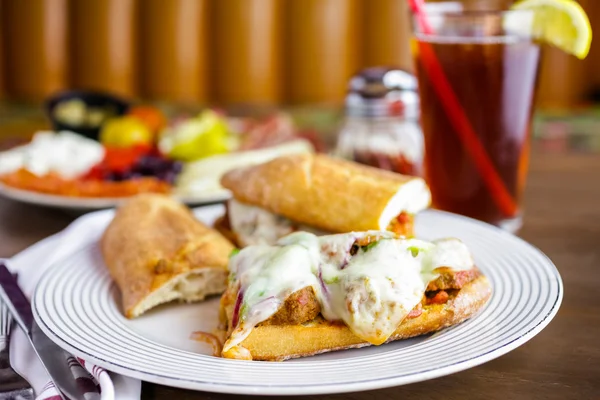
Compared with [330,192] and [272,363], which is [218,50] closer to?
[330,192]

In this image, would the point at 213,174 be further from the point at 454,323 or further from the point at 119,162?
the point at 454,323

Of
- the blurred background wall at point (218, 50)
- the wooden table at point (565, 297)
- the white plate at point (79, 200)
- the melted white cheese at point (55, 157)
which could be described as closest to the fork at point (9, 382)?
the wooden table at point (565, 297)

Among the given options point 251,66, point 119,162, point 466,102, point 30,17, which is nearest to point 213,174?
point 119,162

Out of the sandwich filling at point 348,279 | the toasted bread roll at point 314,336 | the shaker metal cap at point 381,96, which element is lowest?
the toasted bread roll at point 314,336

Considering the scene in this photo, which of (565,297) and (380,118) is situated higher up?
(380,118)

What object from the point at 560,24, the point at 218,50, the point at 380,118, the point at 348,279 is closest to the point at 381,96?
the point at 380,118

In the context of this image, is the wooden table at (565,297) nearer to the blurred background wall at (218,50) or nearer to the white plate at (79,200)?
the white plate at (79,200)

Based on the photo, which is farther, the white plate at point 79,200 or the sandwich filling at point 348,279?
the white plate at point 79,200

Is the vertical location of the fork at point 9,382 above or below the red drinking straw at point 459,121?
below
